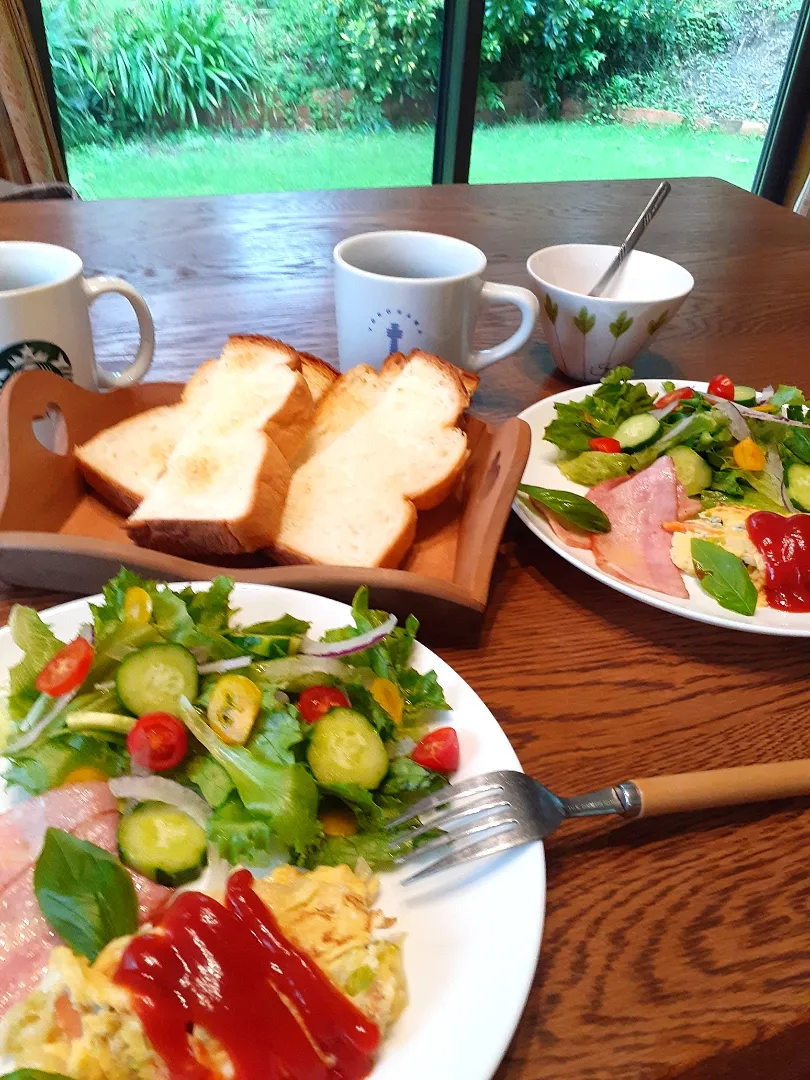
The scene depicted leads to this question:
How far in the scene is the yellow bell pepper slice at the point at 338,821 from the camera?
2.97ft

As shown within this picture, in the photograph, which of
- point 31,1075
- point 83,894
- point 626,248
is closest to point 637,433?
point 626,248

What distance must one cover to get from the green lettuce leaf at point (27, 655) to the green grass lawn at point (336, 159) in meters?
4.60

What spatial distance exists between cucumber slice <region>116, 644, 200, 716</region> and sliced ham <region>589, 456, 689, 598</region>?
2.22 ft

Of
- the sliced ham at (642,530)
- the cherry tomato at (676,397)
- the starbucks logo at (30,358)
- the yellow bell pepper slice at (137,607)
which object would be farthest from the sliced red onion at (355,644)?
the cherry tomato at (676,397)

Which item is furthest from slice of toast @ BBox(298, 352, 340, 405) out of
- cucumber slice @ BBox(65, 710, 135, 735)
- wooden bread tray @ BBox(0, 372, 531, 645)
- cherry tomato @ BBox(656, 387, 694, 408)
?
cucumber slice @ BBox(65, 710, 135, 735)

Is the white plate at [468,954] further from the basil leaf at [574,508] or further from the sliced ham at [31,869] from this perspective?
the basil leaf at [574,508]

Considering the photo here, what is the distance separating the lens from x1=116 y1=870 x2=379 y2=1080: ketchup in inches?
26.7

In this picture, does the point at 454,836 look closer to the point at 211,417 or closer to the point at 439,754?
the point at 439,754

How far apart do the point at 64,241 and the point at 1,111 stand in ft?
7.88

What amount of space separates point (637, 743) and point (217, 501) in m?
0.74

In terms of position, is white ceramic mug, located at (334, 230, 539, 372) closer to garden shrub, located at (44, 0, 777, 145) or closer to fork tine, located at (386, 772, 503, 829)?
fork tine, located at (386, 772, 503, 829)

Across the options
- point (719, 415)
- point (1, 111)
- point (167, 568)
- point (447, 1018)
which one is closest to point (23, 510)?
point (167, 568)

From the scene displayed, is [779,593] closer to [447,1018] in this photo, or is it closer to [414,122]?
[447,1018]

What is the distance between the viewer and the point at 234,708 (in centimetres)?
96
